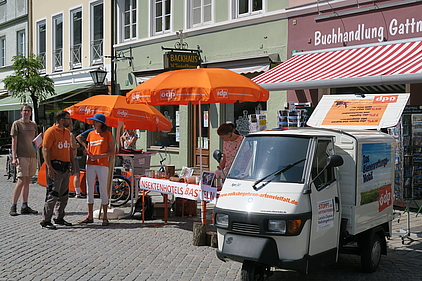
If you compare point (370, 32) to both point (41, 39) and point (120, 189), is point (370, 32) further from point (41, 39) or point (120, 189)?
point (41, 39)

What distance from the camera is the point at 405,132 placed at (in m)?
8.12

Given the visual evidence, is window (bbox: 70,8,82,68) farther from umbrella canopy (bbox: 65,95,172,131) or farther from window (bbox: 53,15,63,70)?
umbrella canopy (bbox: 65,95,172,131)

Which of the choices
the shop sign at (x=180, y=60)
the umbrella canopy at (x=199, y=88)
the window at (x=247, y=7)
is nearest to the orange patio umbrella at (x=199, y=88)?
the umbrella canopy at (x=199, y=88)

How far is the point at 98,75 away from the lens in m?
18.7

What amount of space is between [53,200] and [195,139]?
838 cm

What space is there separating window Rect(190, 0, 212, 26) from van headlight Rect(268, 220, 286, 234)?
1153 centimetres

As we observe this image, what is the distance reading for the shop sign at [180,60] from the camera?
44.2ft

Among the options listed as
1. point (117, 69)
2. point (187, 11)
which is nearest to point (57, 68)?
point (117, 69)

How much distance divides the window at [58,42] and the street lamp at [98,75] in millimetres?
4555

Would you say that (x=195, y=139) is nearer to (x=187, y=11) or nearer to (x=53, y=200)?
(x=187, y=11)

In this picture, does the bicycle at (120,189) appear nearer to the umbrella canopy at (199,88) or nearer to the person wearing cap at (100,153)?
the person wearing cap at (100,153)

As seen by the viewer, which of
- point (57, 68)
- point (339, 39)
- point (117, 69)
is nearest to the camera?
point (339, 39)

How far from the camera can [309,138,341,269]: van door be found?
5.21 metres

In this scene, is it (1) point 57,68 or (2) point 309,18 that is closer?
(2) point 309,18
